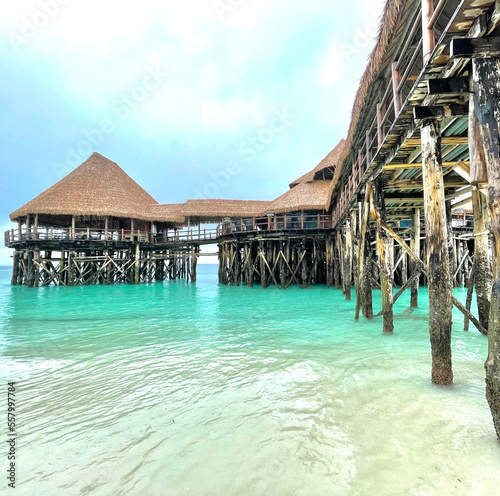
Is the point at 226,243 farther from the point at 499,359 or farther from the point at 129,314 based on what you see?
the point at 499,359

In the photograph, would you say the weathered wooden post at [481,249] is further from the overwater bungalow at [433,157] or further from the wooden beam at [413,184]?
the wooden beam at [413,184]

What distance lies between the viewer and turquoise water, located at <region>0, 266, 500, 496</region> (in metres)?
2.01

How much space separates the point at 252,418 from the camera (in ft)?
9.25

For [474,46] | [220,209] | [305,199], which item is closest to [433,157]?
[474,46]

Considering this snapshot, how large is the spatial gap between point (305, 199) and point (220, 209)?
816cm

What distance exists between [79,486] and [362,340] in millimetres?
4821

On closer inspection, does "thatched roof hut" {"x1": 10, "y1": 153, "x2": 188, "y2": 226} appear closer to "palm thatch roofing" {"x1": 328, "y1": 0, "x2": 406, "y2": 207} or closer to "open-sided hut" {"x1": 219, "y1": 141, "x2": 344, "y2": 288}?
"open-sided hut" {"x1": 219, "y1": 141, "x2": 344, "y2": 288}

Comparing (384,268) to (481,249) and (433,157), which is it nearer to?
(481,249)

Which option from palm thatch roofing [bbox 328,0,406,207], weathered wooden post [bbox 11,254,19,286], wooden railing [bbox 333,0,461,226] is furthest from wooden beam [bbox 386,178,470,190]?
weathered wooden post [bbox 11,254,19,286]

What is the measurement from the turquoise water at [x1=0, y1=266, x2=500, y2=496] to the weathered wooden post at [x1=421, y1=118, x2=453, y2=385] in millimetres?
344

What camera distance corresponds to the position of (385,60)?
4.53m

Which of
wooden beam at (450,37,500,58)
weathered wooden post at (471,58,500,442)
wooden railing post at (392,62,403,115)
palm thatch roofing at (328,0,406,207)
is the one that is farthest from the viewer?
wooden railing post at (392,62,403,115)

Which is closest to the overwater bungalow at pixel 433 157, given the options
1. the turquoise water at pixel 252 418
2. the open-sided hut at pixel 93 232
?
the turquoise water at pixel 252 418

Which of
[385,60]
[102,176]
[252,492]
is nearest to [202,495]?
[252,492]
